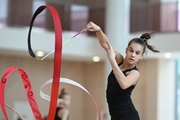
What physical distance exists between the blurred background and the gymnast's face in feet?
29.0

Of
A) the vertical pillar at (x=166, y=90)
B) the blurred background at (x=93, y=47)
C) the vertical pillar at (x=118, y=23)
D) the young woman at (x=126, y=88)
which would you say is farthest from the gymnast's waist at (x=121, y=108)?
the vertical pillar at (x=166, y=90)

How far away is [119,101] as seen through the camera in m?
3.34

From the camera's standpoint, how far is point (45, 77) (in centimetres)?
1503

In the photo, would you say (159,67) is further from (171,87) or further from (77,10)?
(77,10)

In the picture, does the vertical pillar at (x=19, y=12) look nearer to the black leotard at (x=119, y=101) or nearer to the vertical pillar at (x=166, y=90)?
the vertical pillar at (x=166, y=90)

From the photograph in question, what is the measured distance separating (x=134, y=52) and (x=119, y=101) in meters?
0.37

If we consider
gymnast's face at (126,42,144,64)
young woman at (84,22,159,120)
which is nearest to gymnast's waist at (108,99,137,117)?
young woman at (84,22,159,120)

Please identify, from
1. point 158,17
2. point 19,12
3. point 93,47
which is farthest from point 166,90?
point 19,12

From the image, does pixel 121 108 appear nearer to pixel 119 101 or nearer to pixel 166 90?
pixel 119 101

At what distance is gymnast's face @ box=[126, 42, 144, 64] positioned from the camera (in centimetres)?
Result: 333

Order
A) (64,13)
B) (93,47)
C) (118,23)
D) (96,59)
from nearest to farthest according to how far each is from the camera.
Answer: (118,23) < (64,13) < (93,47) < (96,59)

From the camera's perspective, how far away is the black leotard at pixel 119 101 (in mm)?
3311

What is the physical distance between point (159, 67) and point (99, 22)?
7.57 ft

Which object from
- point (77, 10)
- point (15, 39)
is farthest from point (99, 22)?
point (15, 39)
